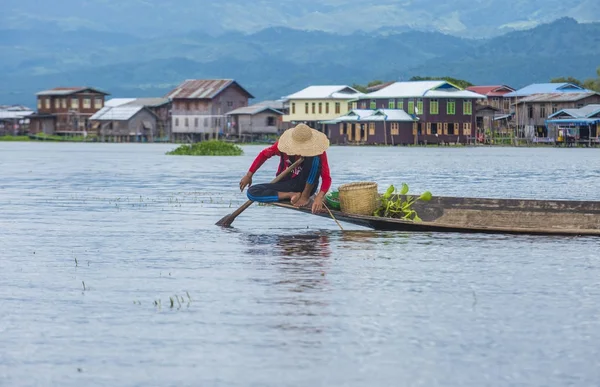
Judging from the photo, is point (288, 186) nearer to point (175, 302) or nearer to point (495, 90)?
point (175, 302)

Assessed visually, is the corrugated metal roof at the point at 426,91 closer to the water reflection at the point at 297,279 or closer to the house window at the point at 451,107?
the house window at the point at 451,107

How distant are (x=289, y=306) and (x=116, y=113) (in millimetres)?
116637

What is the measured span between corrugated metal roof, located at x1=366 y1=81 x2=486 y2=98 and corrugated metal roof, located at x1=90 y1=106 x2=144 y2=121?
28.2m

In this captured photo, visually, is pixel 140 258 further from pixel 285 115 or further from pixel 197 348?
pixel 285 115

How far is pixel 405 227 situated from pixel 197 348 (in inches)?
326

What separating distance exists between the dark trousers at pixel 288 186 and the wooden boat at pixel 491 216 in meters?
0.21

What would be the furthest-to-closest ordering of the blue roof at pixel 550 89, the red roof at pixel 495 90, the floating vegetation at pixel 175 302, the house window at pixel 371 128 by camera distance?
the red roof at pixel 495 90
the blue roof at pixel 550 89
the house window at pixel 371 128
the floating vegetation at pixel 175 302

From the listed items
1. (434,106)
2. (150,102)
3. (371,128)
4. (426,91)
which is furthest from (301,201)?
(150,102)

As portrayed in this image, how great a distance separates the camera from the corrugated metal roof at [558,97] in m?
103

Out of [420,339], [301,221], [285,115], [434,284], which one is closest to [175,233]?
[301,221]

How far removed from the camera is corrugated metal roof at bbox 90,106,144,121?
410ft

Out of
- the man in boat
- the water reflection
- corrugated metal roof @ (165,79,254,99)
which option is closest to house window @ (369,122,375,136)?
corrugated metal roof @ (165,79,254,99)

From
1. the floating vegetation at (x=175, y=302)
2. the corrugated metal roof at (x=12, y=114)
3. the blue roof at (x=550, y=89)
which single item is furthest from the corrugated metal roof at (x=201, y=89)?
the floating vegetation at (x=175, y=302)

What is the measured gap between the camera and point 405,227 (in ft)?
56.3
